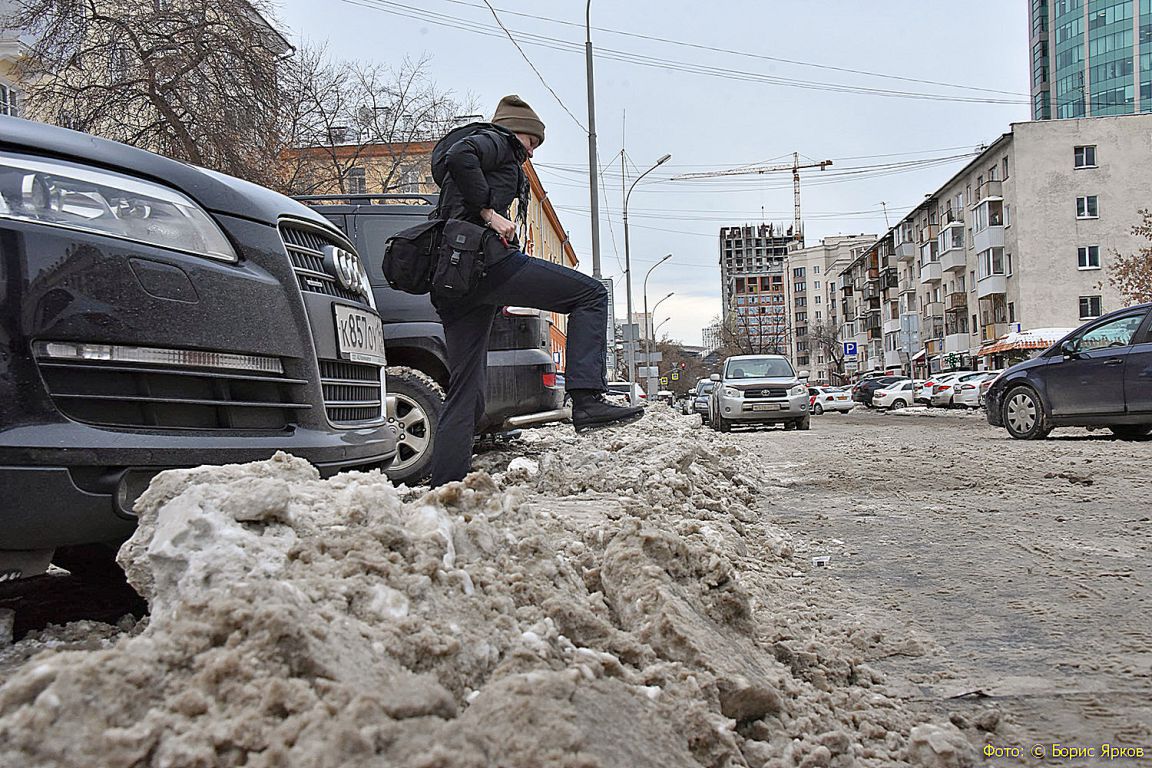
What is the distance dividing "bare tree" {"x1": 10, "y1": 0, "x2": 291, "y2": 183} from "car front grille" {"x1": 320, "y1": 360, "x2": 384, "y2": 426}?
16.7 metres

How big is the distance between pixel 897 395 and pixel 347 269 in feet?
156

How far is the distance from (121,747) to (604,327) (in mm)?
3545

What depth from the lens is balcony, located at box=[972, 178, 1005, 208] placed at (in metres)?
56.4

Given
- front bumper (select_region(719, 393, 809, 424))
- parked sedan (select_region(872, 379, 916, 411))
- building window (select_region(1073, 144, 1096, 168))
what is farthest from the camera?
building window (select_region(1073, 144, 1096, 168))

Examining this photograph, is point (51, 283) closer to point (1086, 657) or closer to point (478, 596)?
point (478, 596)

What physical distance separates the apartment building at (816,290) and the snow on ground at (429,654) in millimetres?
125110

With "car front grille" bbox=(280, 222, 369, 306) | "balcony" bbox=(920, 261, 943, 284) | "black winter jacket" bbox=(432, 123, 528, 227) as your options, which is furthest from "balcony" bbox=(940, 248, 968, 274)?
"car front grille" bbox=(280, 222, 369, 306)

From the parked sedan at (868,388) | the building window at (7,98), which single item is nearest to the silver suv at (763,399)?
the building window at (7,98)

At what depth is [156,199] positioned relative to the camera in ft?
9.16

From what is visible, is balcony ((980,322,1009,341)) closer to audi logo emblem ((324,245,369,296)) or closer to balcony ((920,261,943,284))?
balcony ((920,261,943,284))

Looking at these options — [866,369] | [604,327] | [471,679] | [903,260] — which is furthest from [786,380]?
[866,369]

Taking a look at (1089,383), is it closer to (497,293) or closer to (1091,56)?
(497,293)

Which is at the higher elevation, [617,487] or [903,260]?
[903,260]

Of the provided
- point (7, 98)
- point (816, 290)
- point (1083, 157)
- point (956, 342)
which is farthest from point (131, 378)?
point (816, 290)
